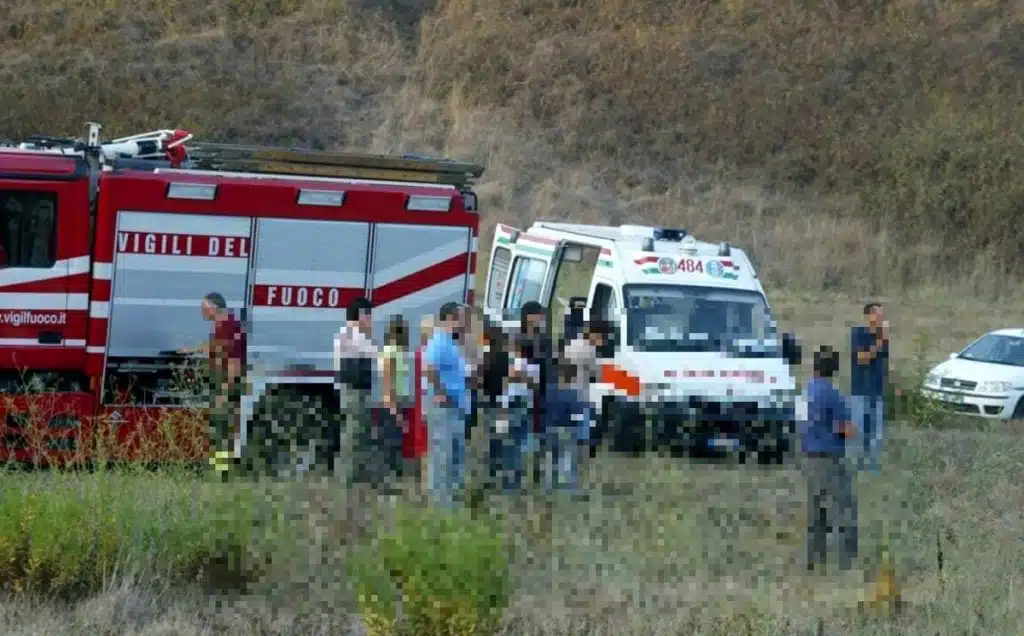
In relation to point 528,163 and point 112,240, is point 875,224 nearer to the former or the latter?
point 528,163

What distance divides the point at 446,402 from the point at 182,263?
4071 millimetres

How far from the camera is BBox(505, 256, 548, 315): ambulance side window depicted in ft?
54.1

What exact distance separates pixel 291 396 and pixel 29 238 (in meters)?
2.86

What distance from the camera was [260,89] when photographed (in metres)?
37.4

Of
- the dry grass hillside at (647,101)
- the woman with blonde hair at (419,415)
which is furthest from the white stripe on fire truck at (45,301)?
the dry grass hillside at (647,101)

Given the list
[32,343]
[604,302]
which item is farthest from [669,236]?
[32,343]

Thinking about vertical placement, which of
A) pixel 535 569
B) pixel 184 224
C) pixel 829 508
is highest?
pixel 184 224

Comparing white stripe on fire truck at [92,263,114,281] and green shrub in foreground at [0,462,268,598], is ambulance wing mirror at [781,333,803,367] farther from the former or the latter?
green shrub in foreground at [0,462,268,598]

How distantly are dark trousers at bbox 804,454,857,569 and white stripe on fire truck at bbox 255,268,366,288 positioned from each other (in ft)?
18.1

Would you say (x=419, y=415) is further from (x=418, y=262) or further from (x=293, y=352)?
(x=418, y=262)

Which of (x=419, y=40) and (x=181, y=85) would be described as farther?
(x=419, y=40)

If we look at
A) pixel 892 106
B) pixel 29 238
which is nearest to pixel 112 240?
pixel 29 238

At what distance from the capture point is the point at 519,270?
1705 centimetres

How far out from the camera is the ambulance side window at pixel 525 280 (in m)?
16.5
